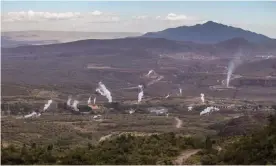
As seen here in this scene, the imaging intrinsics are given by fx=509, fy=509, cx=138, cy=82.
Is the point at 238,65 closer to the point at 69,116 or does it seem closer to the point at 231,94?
the point at 231,94

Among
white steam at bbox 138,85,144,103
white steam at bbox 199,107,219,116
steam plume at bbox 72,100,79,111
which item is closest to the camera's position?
white steam at bbox 199,107,219,116

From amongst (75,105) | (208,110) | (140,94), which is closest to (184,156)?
(208,110)

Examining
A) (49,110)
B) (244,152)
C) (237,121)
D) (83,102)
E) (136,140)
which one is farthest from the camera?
(83,102)

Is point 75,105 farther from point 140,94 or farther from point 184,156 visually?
point 184,156

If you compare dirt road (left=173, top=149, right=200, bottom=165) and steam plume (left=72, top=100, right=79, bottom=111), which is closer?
dirt road (left=173, top=149, right=200, bottom=165)

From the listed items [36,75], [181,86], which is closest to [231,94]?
[181,86]

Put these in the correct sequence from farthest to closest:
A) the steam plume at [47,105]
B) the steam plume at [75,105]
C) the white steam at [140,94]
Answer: the white steam at [140,94]
the steam plume at [75,105]
the steam plume at [47,105]

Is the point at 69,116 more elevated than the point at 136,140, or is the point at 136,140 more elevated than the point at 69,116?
the point at 136,140

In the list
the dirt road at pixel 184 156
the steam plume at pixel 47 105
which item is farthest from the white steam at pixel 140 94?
the dirt road at pixel 184 156

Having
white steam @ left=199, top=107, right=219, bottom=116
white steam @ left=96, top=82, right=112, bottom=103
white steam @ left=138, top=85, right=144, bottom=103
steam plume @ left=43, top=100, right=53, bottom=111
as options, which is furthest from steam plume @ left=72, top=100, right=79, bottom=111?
white steam @ left=199, top=107, right=219, bottom=116

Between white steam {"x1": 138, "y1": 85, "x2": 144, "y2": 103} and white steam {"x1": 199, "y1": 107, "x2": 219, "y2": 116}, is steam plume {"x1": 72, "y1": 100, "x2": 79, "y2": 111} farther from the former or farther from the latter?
white steam {"x1": 199, "y1": 107, "x2": 219, "y2": 116}

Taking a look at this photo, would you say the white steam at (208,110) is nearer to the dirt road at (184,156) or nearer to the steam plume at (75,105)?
the steam plume at (75,105)
